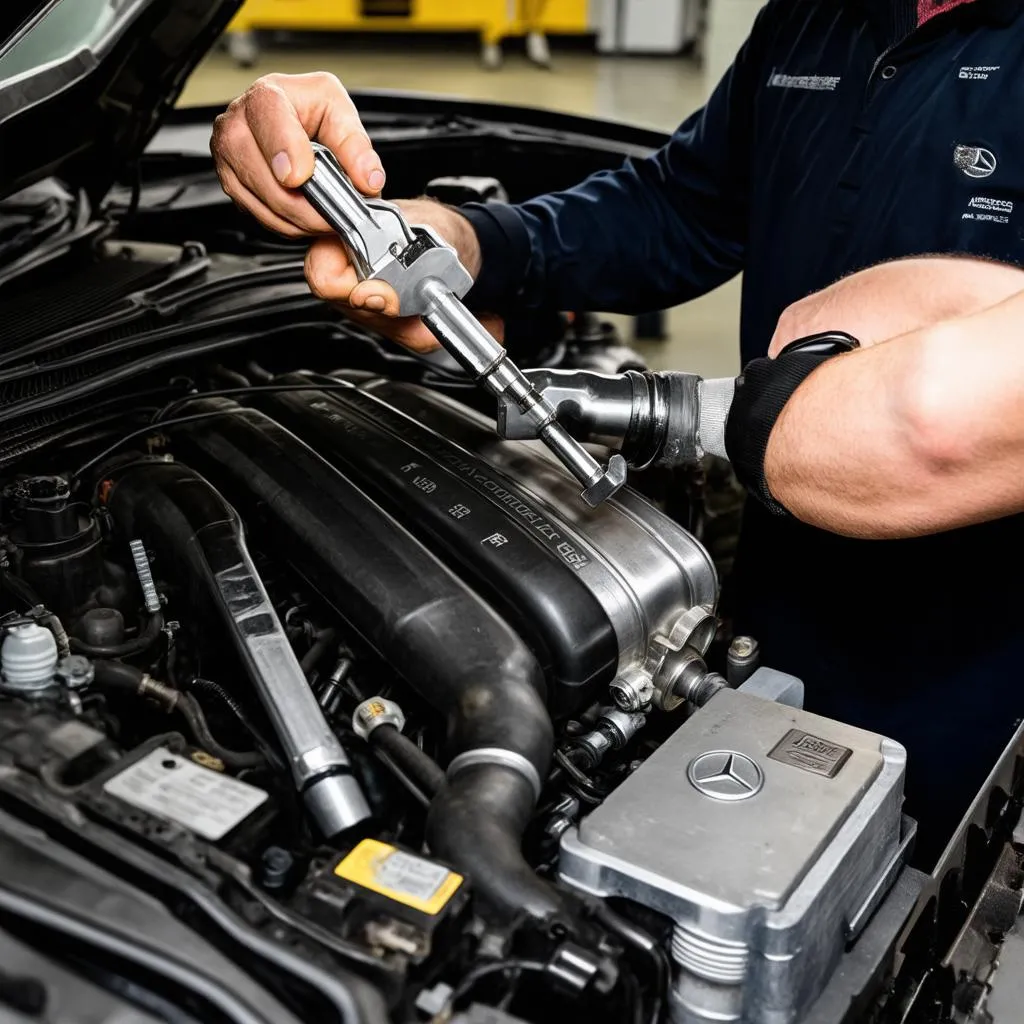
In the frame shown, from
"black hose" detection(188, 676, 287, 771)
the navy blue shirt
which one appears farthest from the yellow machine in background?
"black hose" detection(188, 676, 287, 771)

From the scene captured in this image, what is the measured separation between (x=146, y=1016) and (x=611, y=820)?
311mm

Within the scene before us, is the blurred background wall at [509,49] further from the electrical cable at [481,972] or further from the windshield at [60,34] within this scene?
the electrical cable at [481,972]

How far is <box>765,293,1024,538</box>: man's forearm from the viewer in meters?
0.81

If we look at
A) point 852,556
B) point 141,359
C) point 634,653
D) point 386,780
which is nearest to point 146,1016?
point 386,780

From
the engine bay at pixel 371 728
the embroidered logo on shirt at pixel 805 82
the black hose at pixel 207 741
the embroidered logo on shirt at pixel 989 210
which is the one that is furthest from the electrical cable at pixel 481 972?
the embroidered logo on shirt at pixel 805 82

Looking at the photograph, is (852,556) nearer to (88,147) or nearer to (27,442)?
(27,442)

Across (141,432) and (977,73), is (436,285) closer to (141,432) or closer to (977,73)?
(141,432)

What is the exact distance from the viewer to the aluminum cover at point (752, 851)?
2.35ft

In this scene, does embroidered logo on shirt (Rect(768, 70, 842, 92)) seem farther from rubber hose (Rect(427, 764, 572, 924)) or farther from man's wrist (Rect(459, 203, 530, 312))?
rubber hose (Rect(427, 764, 572, 924))

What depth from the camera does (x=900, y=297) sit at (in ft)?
3.89

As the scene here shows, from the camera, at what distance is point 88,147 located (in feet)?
4.95

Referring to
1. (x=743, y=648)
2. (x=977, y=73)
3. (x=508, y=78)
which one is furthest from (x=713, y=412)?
(x=508, y=78)

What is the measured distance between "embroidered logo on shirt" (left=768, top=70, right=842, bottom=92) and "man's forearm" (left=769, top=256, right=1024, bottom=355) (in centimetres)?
30

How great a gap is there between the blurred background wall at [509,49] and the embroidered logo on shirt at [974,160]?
15.1 ft
